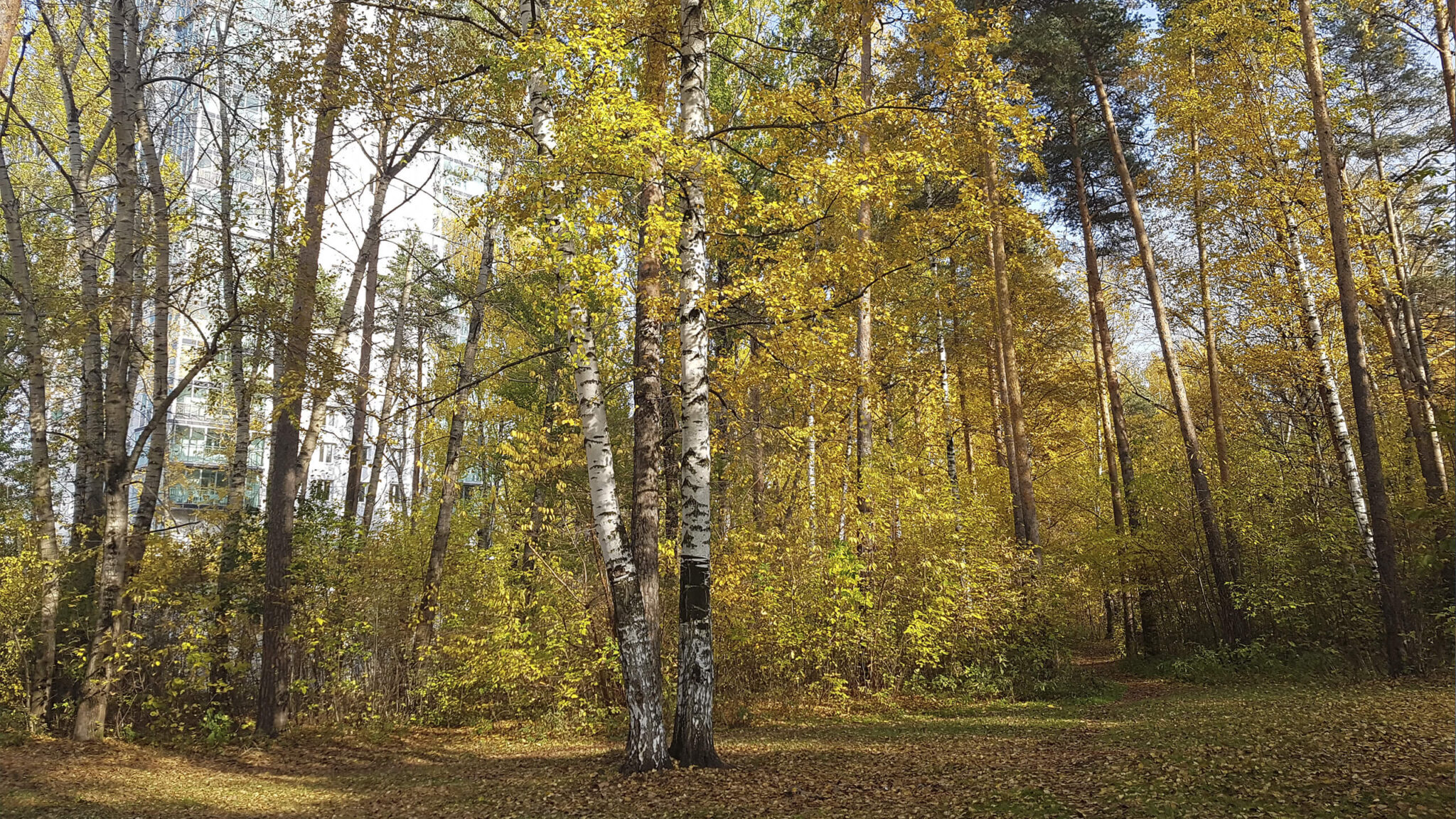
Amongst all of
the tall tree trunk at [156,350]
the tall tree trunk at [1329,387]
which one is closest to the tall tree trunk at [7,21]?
the tall tree trunk at [156,350]

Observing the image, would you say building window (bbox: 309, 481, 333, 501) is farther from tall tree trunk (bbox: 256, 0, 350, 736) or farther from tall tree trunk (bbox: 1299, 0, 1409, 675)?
tall tree trunk (bbox: 1299, 0, 1409, 675)

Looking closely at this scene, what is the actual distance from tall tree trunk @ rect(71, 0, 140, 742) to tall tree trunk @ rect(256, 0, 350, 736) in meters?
1.53

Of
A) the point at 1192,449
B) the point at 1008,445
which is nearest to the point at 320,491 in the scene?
the point at 1008,445

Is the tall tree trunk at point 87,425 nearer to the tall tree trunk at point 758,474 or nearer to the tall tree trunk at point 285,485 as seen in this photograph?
the tall tree trunk at point 285,485

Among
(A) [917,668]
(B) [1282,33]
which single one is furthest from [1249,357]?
(A) [917,668]

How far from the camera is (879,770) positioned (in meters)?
6.73

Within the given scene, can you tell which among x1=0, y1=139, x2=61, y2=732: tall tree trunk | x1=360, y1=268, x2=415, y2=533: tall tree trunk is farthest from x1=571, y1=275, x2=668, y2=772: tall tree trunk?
x1=0, y1=139, x2=61, y2=732: tall tree trunk

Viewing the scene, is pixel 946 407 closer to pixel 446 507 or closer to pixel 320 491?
pixel 446 507

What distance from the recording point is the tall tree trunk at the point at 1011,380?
42.8 ft

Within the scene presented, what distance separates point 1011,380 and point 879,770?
28.6ft

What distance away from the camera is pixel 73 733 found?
8.85 meters

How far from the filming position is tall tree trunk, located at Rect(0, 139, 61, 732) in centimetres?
913

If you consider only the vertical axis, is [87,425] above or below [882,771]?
above

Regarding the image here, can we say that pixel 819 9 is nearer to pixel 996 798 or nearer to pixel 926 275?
pixel 926 275
